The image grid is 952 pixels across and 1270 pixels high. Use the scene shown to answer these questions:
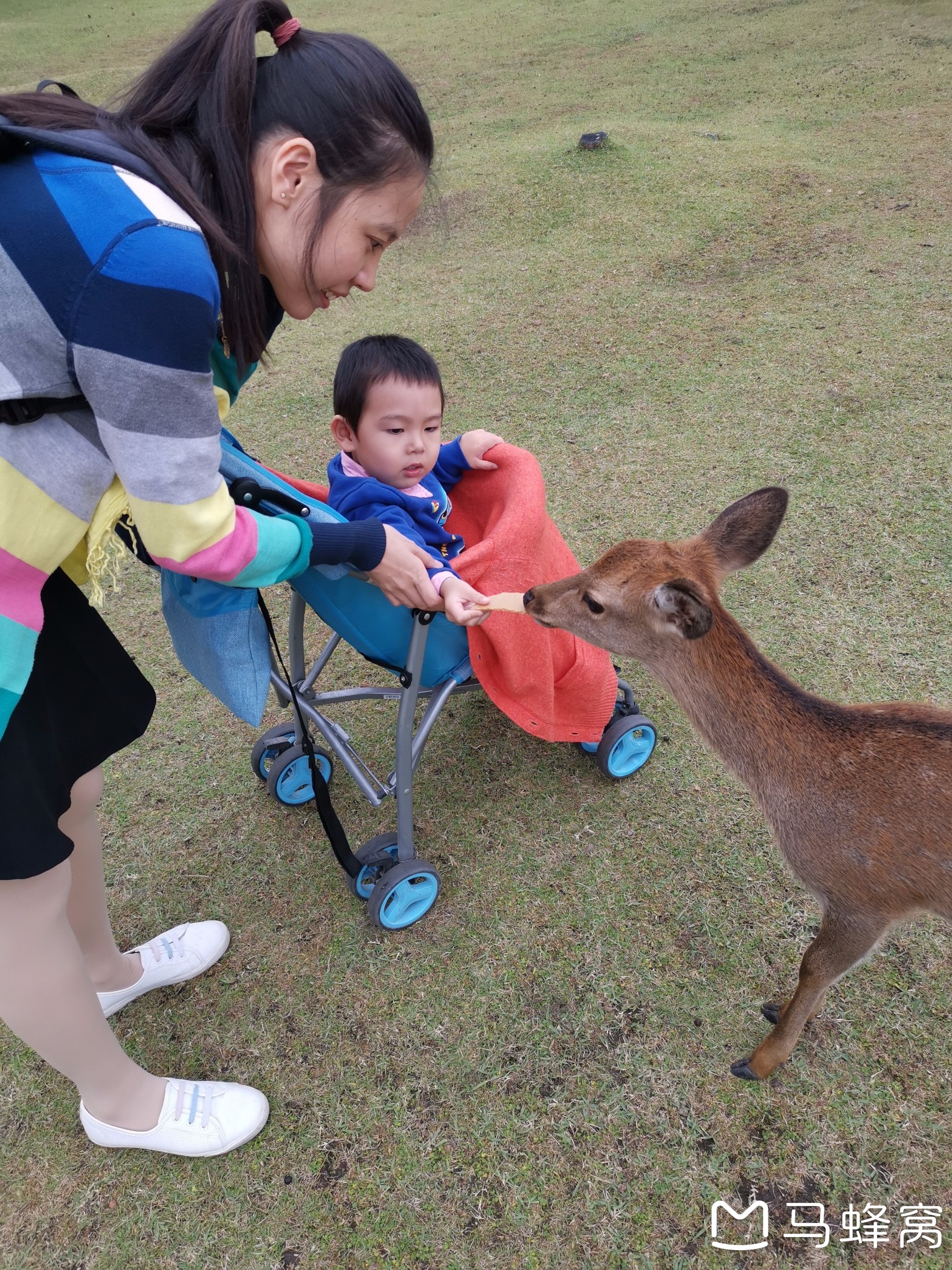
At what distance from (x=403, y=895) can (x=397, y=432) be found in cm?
142

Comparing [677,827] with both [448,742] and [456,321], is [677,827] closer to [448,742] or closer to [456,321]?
[448,742]

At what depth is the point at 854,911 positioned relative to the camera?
78.2 inches

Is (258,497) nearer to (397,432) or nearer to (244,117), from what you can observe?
(244,117)

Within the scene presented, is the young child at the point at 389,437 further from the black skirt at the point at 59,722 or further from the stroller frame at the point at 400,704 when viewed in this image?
the black skirt at the point at 59,722

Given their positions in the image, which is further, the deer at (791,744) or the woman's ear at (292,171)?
the deer at (791,744)

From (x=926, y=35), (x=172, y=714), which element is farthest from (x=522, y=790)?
(x=926, y=35)

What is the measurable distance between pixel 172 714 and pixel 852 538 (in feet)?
10.2

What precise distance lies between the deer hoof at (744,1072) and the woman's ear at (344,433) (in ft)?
6.85

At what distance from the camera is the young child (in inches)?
95.4

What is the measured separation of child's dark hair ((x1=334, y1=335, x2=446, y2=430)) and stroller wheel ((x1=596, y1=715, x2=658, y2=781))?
1.24 meters

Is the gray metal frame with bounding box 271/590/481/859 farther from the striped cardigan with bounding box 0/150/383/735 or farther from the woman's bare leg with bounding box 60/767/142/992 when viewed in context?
the striped cardigan with bounding box 0/150/383/735

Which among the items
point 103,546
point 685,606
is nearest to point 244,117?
point 103,546

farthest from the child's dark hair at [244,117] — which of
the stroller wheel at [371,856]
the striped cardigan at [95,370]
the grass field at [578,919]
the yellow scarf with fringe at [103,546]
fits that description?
the stroller wheel at [371,856]

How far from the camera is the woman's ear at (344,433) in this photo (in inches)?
102
